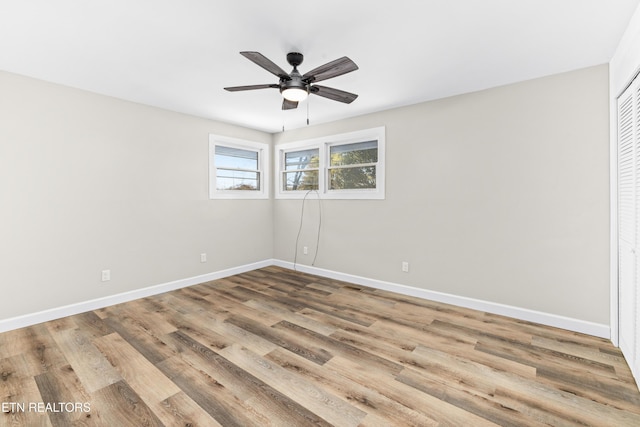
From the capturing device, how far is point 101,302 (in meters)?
3.46

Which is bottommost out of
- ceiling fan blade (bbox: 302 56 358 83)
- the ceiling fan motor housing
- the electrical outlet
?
the electrical outlet

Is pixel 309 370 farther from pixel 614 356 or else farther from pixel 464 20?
pixel 464 20

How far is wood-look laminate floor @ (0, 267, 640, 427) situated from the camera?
1770 millimetres

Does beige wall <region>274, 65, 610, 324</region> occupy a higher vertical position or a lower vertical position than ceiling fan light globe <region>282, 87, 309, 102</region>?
lower

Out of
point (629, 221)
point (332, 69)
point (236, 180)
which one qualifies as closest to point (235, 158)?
point (236, 180)

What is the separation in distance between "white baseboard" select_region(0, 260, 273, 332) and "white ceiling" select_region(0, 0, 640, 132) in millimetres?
2438

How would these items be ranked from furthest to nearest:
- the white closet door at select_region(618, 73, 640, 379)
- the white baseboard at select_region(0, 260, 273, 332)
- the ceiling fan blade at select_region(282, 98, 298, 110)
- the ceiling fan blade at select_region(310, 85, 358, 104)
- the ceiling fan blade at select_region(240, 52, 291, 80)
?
1. the white baseboard at select_region(0, 260, 273, 332)
2. the ceiling fan blade at select_region(282, 98, 298, 110)
3. the ceiling fan blade at select_region(310, 85, 358, 104)
4. the white closet door at select_region(618, 73, 640, 379)
5. the ceiling fan blade at select_region(240, 52, 291, 80)

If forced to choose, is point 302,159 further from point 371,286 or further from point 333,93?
point 333,93

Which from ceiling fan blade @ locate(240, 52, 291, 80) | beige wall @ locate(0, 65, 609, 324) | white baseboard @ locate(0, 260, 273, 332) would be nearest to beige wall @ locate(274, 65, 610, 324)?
beige wall @ locate(0, 65, 609, 324)

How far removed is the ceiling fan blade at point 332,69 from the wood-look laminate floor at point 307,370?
7.47ft

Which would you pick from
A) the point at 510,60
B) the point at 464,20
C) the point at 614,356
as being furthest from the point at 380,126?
the point at 614,356

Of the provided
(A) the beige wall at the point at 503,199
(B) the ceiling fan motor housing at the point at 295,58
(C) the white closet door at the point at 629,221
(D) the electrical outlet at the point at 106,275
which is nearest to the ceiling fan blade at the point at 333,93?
(B) the ceiling fan motor housing at the point at 295,58

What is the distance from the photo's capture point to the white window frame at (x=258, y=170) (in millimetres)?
4602

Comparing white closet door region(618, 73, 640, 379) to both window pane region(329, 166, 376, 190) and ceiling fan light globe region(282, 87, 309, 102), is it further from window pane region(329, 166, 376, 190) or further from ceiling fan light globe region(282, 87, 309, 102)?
window pane region(329, 166, 376, 190)
